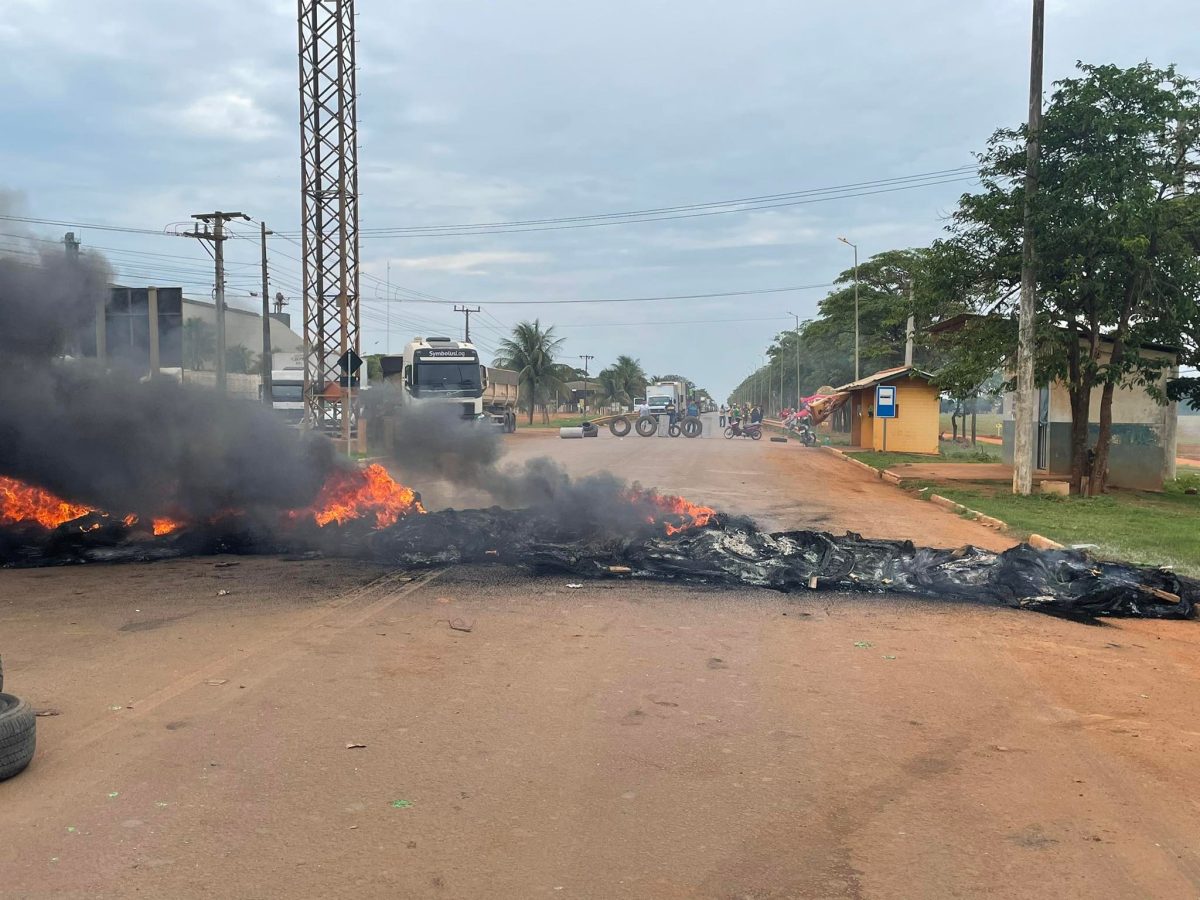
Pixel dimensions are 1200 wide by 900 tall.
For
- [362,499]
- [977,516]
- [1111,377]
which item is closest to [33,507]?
[362,499]

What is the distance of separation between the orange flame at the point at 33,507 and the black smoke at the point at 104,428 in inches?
4.5

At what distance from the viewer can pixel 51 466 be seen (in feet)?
32.8

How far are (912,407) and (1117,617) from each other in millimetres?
27461

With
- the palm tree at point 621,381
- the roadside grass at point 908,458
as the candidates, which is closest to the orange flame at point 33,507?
the roadside grass at point 908,458

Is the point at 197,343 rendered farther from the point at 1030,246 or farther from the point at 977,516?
the point at 977,516

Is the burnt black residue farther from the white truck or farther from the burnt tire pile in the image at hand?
the white truck

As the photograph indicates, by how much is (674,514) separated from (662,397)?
45478 mm

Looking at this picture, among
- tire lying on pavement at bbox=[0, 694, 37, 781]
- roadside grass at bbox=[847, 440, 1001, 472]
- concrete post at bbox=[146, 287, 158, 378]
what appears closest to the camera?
tire lying on pavement at bbox=[0, 694, 37, 781]

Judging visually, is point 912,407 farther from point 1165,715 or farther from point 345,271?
point 1165,715

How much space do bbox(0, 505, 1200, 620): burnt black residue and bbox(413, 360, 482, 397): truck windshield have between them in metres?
21.5

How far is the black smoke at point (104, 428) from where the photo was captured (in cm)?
982

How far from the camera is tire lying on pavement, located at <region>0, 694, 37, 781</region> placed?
12.9ft

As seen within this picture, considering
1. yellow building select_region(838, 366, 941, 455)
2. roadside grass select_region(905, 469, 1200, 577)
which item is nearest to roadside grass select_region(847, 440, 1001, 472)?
yellow building select_region(838, 366, 941, 455)

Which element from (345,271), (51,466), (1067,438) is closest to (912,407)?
(1067,438)
